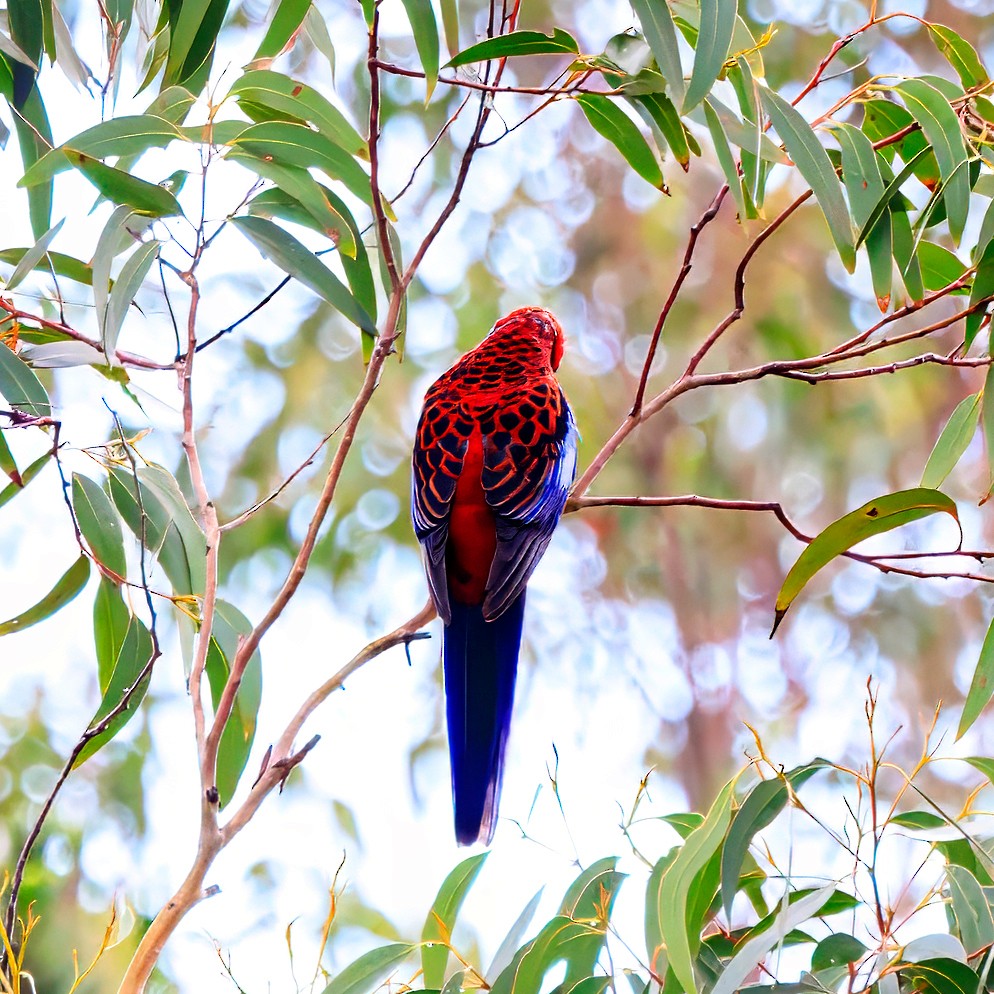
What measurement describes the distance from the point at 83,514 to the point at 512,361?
1.02 meters

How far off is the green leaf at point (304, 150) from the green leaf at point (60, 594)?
621 millimetres

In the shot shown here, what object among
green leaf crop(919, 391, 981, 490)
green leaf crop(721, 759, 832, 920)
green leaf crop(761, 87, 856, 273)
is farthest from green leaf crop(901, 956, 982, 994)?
green leaf crop(761, 87, 856, 273)

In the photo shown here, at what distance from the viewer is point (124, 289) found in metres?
1.42

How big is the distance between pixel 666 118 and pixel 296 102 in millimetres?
482

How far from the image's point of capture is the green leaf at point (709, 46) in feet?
4.28

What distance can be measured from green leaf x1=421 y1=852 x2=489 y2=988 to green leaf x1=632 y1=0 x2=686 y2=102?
102cm

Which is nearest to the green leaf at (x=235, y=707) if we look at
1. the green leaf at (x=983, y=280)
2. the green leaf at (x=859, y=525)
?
the green leaf at (x=859, y=525)

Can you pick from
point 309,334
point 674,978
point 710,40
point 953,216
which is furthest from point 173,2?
point 309,334

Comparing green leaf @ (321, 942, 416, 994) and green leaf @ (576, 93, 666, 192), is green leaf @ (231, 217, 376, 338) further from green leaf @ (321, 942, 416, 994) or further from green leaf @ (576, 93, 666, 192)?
green leaf @ (321, 942, 416, 994)

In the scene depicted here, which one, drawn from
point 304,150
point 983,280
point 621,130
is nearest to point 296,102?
point 304,150

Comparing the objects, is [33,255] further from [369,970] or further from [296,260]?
[369,970]

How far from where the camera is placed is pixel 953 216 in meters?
1.50

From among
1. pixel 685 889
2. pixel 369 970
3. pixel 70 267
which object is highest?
pixel 70 267

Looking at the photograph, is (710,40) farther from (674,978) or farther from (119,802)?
(119,802)
